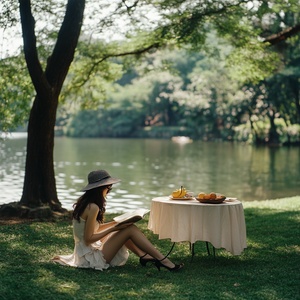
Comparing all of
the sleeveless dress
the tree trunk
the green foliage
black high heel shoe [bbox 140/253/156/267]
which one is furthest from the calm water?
the sleeveless dress

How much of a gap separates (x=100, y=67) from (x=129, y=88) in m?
72.7

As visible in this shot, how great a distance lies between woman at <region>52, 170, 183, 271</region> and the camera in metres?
7.38

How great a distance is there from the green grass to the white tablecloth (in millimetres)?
386

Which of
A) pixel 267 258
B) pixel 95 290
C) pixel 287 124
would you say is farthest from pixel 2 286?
pixel 287 124

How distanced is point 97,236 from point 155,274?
845 millimetres

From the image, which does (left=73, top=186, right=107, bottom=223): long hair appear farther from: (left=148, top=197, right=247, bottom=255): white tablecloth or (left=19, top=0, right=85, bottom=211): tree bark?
(left=19, top=0, right=85, bottom=211): tree bark

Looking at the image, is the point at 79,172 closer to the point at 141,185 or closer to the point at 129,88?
the point at 141,185

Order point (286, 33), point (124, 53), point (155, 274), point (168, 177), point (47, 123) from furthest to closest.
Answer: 1. point (168, 177)
2. point (124, 53)
3. point (286, 33)
4. point (47, 123)
5. point (155, 274)

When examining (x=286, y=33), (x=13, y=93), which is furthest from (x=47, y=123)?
(x=286, y=33)

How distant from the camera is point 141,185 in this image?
24906mm

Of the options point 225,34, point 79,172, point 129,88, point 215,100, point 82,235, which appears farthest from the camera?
point 129,88

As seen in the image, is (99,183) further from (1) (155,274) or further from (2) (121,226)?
(1) (155,274)

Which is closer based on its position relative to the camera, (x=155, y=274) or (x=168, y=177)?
(x=155, y=274)

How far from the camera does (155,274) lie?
728 centimetres
